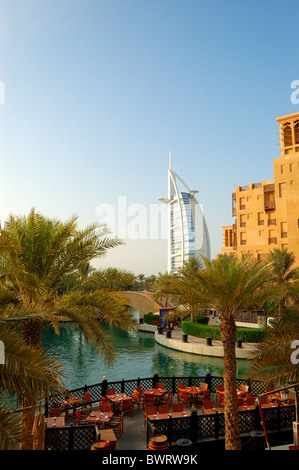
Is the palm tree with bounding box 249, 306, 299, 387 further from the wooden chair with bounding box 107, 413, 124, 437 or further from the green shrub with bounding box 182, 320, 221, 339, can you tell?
the green shrub with bounding box 182, 320, 221, 339

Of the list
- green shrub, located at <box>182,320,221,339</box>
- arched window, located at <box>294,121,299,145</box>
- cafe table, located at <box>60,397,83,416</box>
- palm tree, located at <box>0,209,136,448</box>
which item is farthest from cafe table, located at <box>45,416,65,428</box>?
arched window, located at <box>294,121,299,145</box>

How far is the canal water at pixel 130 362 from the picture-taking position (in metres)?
22.2

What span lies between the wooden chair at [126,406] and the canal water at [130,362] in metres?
4.52

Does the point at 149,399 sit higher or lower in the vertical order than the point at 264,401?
lower

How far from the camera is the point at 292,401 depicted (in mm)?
13672

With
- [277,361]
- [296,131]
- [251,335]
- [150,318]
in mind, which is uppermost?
[296,131]

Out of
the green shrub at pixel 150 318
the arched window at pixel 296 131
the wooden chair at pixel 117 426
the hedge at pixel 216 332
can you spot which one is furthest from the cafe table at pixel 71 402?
the arched window at pixel 296 131

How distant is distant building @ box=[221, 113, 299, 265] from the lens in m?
42.0

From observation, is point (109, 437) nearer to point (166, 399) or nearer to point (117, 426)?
point (117, 426)

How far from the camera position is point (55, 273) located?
33.3 ft

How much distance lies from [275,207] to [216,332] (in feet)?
78.8

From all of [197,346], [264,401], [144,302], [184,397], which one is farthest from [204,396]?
[144,302]
